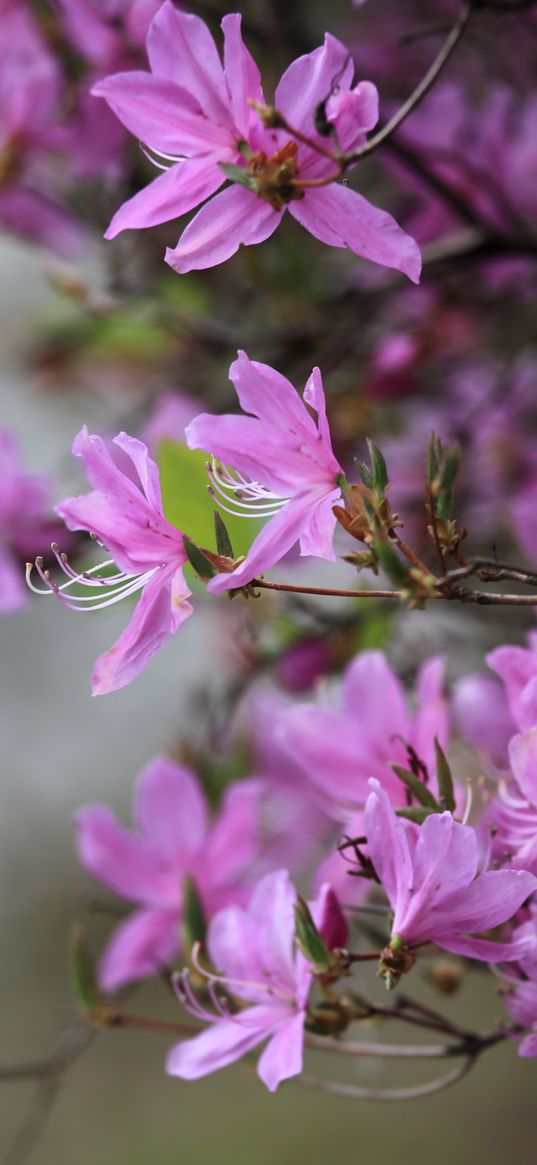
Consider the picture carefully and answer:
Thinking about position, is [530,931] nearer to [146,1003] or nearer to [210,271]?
[210,271]

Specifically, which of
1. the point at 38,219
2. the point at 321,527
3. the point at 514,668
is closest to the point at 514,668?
the point at 514,668

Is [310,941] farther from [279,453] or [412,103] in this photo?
[412,103]

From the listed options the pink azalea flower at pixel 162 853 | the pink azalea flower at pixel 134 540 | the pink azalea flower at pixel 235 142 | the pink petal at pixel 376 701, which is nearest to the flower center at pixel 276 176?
the pink azalea flower at pixel 235 142

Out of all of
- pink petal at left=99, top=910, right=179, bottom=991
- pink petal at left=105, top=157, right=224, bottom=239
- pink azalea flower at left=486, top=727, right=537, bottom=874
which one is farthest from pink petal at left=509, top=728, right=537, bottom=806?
pink petal at left=99, top=910, right=179, bottom=991

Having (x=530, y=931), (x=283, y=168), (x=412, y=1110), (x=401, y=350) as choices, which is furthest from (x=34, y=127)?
(x=412, y=1110)

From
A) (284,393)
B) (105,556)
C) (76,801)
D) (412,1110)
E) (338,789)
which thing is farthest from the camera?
(76,801)

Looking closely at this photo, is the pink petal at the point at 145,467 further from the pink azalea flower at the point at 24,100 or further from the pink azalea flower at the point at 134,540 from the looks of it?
the pink azalea flower at the point at 24,100
